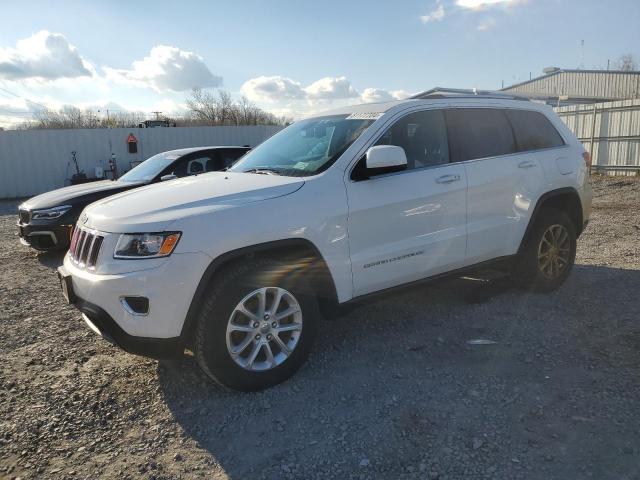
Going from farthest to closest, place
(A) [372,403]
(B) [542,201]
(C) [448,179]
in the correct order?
(B) [542,201] → (C) [448,179] → (A) [372,403]

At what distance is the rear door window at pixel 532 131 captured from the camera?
470 centimetres

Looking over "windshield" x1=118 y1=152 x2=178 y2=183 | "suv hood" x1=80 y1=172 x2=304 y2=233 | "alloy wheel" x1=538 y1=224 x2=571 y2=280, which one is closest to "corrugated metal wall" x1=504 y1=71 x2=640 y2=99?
"windshield" x1=118 y1=152 x2=178 y2=183

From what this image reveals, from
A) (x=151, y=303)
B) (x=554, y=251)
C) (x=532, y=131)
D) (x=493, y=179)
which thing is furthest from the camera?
(x=554, y=251)

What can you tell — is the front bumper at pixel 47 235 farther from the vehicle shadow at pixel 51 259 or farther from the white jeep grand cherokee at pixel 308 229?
the white jeep grand cherokee at pixel 308 229

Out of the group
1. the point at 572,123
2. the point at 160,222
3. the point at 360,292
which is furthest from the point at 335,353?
the point at 572,123

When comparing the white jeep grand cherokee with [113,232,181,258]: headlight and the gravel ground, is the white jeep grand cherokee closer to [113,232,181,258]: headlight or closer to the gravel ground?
[113,232,181,258]: headlight

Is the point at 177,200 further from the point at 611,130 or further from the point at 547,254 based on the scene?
the point at 611,130

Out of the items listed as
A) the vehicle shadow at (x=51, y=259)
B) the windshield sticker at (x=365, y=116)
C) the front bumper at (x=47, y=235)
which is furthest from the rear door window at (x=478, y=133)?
the vehicle shadow at (x=51, y=259)

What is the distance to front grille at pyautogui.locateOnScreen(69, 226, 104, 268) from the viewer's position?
3.09 meters

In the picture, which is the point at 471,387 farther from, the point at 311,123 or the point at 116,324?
the point at 311,123

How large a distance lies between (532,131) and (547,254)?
1.20 metres

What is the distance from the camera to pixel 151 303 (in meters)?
2.86

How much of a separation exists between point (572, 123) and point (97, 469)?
1895 centimetres

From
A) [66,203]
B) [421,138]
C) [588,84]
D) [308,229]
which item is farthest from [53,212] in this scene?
[588,84]
